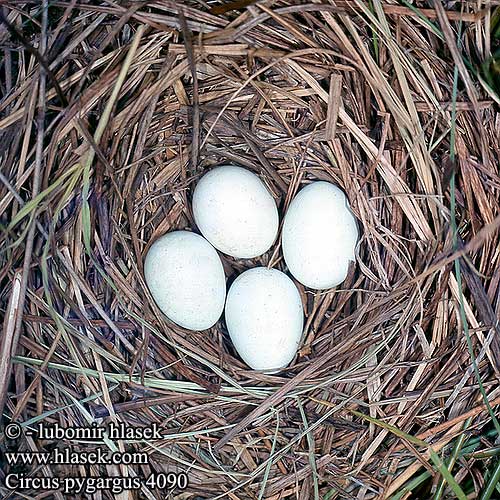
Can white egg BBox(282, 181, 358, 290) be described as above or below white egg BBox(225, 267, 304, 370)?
above

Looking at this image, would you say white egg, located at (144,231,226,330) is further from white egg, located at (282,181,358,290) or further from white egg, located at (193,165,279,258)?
white egg, located at (282,181,358,290)

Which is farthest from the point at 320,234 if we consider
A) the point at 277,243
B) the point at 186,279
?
the point at 186,279

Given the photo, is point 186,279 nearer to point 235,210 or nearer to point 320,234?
point 235,210

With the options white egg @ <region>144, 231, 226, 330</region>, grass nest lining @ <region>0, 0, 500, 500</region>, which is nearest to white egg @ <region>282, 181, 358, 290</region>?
grass nest lining @ <region>0, 0, 500, 500</region>

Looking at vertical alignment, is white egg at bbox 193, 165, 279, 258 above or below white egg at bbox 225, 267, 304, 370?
above

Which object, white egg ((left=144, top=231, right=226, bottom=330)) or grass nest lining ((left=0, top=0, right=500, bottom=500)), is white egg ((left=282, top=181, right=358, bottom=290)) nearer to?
grass nest lining ((left=0, top=0, right=500, bottom=500))

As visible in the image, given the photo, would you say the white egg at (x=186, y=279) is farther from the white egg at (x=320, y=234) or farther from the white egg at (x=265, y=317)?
the white egg at (x=320, y=234)
